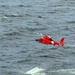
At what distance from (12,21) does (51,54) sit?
906 inches

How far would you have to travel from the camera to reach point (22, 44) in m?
60.5

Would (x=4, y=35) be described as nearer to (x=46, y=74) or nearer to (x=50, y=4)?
(x=46, y=74)

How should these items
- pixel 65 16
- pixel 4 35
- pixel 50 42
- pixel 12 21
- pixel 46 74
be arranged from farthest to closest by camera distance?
1. pixel 65 16
2. pixel 12 21
3. pixel 4 35
4. pixel 50 42
5. pixel 46 74

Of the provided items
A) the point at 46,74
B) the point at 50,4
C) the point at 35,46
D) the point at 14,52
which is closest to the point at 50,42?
the point at 35,46

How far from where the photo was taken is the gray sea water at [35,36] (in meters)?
51.2

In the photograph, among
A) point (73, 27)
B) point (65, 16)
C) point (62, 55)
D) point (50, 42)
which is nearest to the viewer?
point (62, 55)

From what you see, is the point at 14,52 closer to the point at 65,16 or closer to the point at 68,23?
the point at 68,23

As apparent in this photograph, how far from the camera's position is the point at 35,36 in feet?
214

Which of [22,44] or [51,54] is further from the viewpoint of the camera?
[22,44]

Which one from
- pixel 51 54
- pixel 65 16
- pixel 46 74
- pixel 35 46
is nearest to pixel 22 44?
pixel 35 46

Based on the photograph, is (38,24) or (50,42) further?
(38,24)

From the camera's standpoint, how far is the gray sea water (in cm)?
5124

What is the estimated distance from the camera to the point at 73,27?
72562 mm

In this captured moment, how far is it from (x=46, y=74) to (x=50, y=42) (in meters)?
13.4
